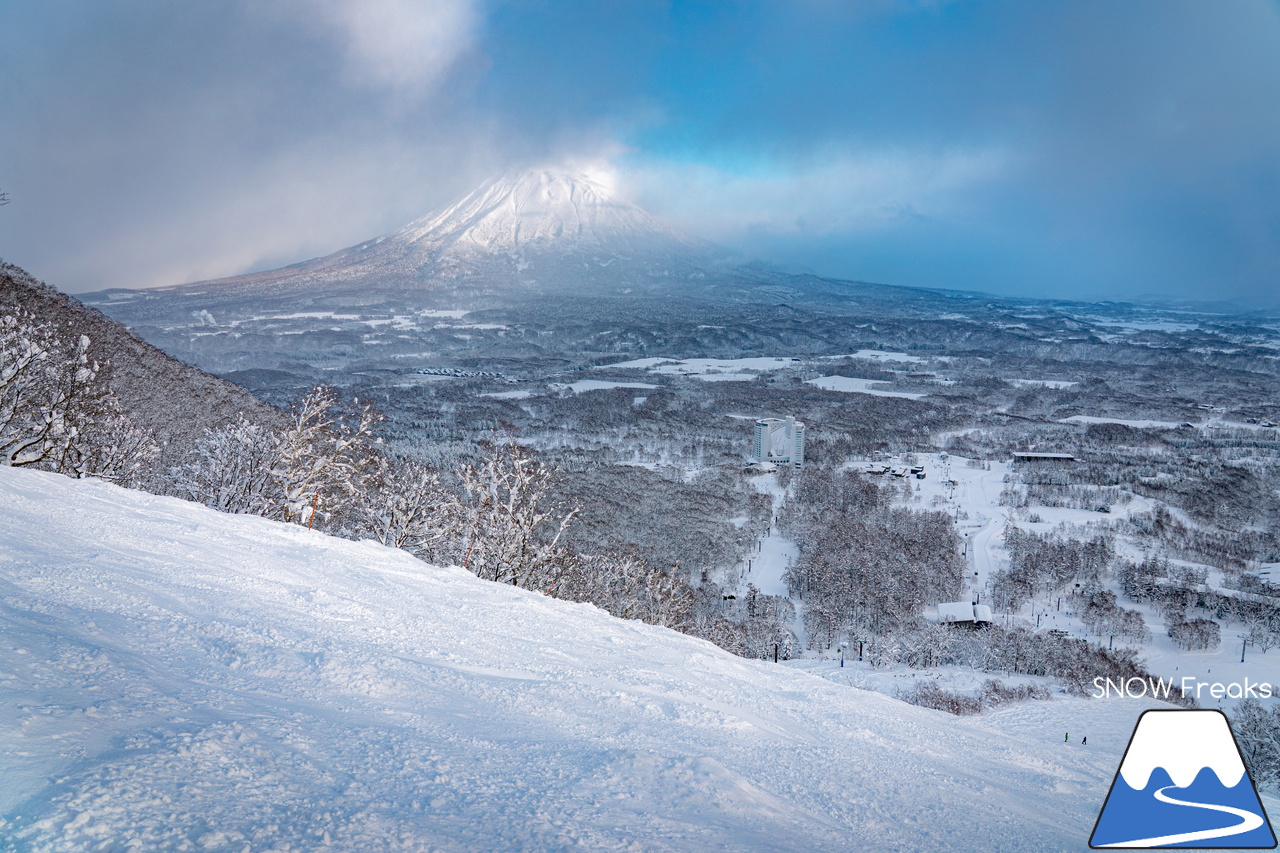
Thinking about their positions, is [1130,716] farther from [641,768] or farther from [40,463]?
[40,463]

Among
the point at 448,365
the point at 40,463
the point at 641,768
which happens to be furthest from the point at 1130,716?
the point at 448,365

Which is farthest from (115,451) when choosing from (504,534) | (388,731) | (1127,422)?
(1127,422)

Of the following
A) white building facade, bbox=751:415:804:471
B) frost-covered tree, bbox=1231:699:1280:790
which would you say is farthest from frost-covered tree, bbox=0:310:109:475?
white building facade, bbox=751:415:804:471

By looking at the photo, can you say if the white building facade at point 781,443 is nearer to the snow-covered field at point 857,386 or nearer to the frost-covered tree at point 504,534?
the snow-covered field at point 857,386

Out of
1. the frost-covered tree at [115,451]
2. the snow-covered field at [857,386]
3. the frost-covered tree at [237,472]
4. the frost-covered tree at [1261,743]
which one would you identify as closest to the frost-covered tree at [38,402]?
the frost-covered tree at [115,451]

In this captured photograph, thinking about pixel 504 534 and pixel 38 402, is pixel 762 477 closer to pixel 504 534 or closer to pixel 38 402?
pixel 504 534

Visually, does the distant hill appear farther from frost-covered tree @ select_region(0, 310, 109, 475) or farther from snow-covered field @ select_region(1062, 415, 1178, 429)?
snow-covered field @ select_region(1062, 415, 1178, 429)
